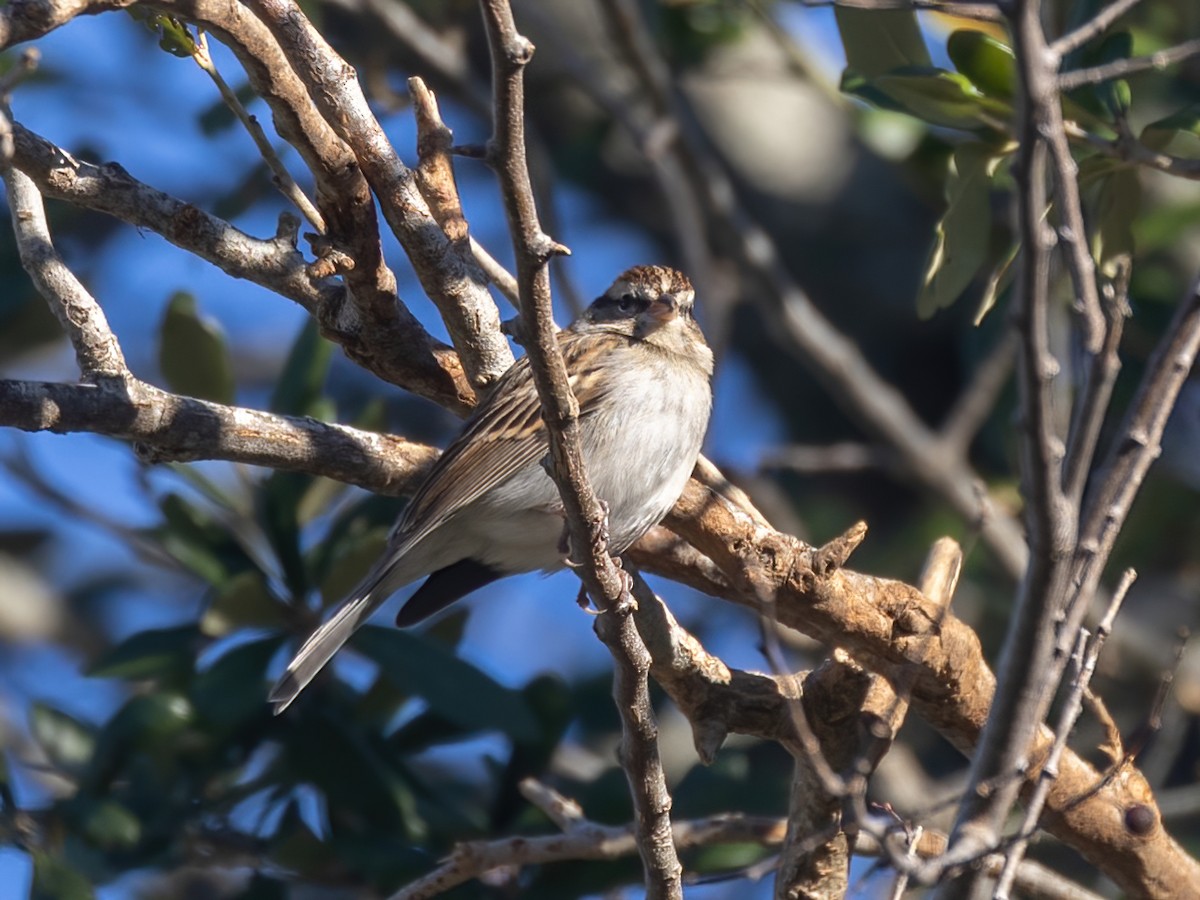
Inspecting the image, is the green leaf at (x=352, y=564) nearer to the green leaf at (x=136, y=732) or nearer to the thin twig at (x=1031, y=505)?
the green leaf at (x=136, y=732)

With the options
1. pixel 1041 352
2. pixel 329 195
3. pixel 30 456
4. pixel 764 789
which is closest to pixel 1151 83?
pixel 764 789

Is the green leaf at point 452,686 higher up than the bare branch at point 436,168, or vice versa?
the bare branch at point 436,168

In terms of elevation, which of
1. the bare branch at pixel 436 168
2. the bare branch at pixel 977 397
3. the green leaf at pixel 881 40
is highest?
the bare branch at pixel 977 397

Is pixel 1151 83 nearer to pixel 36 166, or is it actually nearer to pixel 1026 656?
pixel 1026 656

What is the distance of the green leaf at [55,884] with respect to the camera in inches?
148

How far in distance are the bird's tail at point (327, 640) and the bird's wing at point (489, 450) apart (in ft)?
0.50

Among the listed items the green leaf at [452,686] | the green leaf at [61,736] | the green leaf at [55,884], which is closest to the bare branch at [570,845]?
the green leaf at [452,686]

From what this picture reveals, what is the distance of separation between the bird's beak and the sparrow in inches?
3.4

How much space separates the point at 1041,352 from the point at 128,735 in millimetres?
3270

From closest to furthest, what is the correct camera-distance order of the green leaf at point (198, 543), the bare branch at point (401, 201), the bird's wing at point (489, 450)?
1. the bare branch at point (401, 201)
2. the bird's wing at point (489, 450)
3. the green leaf at point (198, 543)

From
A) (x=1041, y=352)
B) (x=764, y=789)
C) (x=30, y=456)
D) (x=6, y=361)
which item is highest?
(x=6, y=361)

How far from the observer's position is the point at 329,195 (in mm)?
3055

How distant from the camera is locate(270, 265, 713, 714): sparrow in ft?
11.8

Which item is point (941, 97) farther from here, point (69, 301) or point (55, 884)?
point (55, 884)
